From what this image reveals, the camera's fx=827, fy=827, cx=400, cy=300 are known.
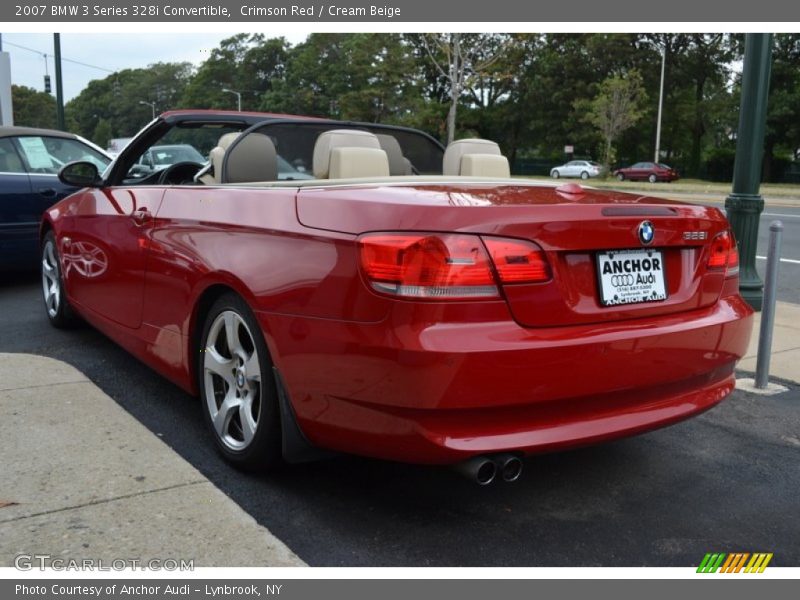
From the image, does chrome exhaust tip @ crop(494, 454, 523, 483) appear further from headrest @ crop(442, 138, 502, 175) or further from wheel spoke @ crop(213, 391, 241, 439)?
headrest @ crop(442, 138, 502, 175)

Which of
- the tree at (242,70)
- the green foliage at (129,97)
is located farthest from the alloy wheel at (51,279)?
the green foliage at (129,97)

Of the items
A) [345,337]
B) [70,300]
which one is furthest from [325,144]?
[70,300]

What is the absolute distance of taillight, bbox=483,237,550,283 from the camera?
2582 millimetres

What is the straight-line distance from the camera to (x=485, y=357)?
8.22 ft

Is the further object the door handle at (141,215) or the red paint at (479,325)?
the door handle at (141,215)

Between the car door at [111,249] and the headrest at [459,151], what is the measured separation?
157 centimetres

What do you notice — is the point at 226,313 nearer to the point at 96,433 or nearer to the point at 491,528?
the point at 96,433

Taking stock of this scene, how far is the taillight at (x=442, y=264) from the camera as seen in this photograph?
2.52 m

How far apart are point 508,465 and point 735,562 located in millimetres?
854

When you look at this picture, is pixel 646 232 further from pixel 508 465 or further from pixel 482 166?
pixel 482 166

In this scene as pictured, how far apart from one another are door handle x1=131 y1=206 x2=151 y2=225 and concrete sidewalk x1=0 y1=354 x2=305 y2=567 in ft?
3.02

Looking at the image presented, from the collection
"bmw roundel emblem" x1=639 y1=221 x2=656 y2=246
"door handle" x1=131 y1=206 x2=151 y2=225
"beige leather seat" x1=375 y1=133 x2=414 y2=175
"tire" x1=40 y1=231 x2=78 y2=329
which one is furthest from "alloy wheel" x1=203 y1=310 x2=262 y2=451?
"tire" x1=40 y1=231 x2=78 y2=329

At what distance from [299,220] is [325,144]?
43.0 inches

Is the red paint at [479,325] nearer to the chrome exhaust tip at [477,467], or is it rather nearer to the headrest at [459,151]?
the chrome exhaust tip at [477,467]
